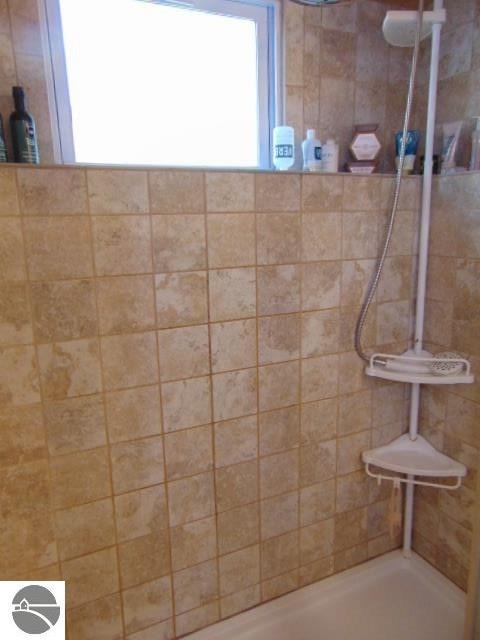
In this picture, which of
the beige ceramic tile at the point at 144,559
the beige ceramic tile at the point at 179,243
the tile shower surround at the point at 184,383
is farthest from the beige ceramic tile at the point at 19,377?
the beige ceramic tile at the point at 144,559

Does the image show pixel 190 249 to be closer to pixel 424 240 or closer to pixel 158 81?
pixel 158 81

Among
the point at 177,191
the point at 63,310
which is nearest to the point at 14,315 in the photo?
the point at 63,310

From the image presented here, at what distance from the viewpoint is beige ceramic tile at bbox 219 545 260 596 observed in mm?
1410

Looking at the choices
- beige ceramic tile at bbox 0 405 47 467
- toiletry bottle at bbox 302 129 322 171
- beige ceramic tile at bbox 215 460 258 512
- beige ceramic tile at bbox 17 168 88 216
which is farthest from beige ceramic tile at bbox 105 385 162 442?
toiletry bottle at bbox 302 129 322 171

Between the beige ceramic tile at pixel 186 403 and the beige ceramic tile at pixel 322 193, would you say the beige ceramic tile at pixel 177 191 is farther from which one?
the beige ceramic tile at pixel 186 403

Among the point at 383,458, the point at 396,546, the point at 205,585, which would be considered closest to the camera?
the point at 205,585

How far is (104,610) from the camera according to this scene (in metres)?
1.25

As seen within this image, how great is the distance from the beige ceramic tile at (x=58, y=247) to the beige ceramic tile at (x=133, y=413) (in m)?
0.34

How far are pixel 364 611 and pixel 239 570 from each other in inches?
18.5

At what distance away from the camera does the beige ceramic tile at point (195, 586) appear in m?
1.35

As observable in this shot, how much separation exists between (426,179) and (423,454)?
95 cm

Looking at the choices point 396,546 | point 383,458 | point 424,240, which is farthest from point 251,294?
point 396,546

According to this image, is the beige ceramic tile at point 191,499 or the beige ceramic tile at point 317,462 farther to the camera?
the beige ceramic tile at point 317,462

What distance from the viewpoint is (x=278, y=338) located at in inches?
53.2
